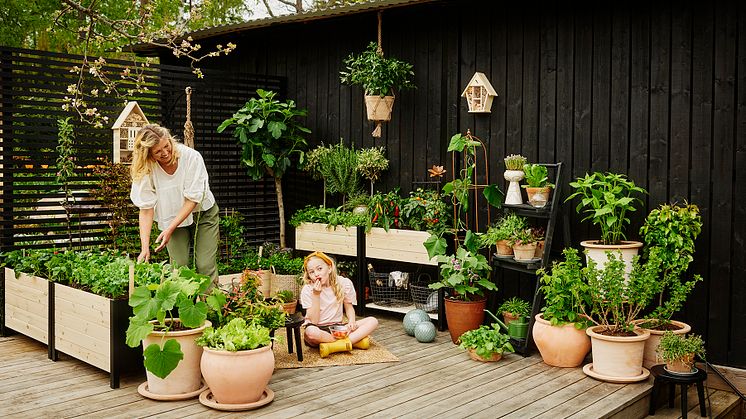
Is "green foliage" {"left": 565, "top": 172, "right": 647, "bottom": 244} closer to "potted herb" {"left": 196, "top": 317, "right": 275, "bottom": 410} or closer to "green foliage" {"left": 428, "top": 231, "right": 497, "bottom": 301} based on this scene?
"green foliage" {"left": 428, "top": 231, "right": 497, "bottom": 301}

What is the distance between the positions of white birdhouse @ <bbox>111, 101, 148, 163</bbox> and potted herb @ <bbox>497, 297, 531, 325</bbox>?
3651 millimetres

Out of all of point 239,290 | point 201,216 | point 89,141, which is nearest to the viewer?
point 239,290

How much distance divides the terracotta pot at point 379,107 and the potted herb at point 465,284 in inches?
62.5

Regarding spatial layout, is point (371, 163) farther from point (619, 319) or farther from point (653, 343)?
point (653, 343)

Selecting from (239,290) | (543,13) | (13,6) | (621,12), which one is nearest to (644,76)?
(621,12)

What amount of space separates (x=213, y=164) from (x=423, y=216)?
2448mm

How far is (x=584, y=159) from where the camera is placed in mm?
6320

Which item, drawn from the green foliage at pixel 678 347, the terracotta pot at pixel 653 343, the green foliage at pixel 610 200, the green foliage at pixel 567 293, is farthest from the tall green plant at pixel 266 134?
the green foliage at pixel 678 347

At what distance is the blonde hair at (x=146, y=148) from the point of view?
17.6 feet

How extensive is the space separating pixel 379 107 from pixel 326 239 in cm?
148

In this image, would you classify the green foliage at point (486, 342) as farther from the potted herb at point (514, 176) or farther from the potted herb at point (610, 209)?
the potted herb at point (514, 176)

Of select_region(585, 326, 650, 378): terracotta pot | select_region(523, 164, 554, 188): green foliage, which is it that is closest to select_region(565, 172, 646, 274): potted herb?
select_region(523, 164, 554, 188): green foliage

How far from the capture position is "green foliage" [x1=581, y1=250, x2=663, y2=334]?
5289 millimetres

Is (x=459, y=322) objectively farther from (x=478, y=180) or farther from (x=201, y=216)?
(x=201, y=216)
